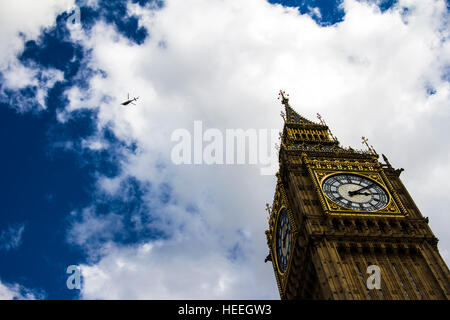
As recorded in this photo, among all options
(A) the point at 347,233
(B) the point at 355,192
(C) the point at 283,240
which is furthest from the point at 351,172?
(C) the point at 283,240

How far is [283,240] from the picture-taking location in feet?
188

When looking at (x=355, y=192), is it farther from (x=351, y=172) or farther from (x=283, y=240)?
(x=283, y=240)

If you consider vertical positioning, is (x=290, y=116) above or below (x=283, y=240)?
above

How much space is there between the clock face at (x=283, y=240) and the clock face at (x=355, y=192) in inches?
237

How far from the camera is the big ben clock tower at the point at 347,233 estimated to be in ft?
148

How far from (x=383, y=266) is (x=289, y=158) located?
18.4 m

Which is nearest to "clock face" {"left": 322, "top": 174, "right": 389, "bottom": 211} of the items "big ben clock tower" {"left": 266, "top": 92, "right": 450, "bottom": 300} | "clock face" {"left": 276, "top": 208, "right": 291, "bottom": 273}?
"big ben clock tower" {"left": 266, "top": 92, "right": 450, "bottom": 300}

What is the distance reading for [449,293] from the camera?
44031 mm

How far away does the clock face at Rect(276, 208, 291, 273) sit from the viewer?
5525 cm

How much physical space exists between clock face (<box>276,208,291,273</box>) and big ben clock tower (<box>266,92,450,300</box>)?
0.11 m

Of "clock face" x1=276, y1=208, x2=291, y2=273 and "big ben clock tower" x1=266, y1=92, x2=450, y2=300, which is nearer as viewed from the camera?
"big ben clock tower" x1=266, y1=92, x2=450, y2=300

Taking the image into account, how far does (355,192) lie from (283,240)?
9.86m

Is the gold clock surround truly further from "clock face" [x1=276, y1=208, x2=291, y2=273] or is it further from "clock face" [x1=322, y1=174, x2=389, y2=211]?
"clock face" [x1=276, y1=208, x2=291, y2=273]
